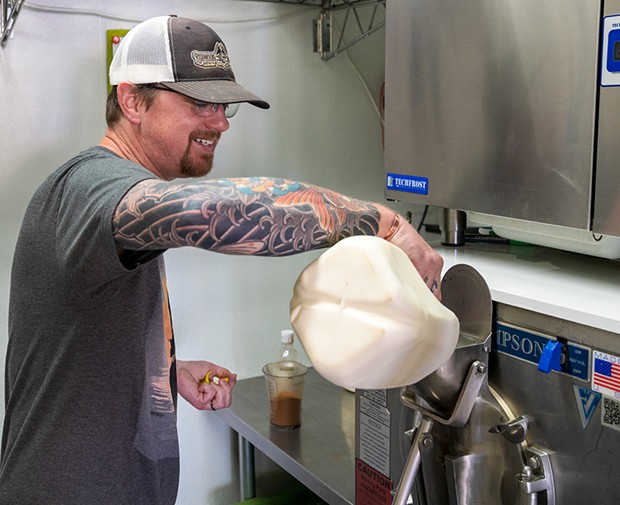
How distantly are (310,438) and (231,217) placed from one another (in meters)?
1.19

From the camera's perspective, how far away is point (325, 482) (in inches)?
66.3

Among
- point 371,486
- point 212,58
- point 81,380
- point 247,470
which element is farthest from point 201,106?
point 247,470

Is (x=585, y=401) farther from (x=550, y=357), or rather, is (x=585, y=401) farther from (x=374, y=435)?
(x=374, y=435)

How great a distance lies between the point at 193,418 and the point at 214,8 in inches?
43.5

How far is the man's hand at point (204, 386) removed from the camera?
165 cm

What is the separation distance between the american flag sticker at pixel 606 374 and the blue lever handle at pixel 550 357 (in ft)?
0.16

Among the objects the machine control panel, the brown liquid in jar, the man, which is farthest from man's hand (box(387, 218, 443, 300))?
the brown liquid in jar

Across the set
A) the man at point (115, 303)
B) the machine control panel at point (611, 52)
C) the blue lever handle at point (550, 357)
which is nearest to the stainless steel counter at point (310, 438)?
the man at point (115, 303)

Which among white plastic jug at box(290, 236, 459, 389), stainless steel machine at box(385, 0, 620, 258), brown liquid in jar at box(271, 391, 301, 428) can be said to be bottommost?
brown liquid in jar at box(271, 391, 301, 428)

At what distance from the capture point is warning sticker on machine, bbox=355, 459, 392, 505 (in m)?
1.34

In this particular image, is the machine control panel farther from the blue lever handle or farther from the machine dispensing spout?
the machine dispensing spout

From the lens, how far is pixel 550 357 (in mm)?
1015

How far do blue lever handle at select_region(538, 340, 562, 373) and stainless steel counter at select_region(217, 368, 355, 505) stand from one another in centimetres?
69

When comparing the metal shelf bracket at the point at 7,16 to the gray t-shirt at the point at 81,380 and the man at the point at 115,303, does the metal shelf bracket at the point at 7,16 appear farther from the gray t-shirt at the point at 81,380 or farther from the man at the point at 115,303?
the gray t-shirt at the point at 81,380
